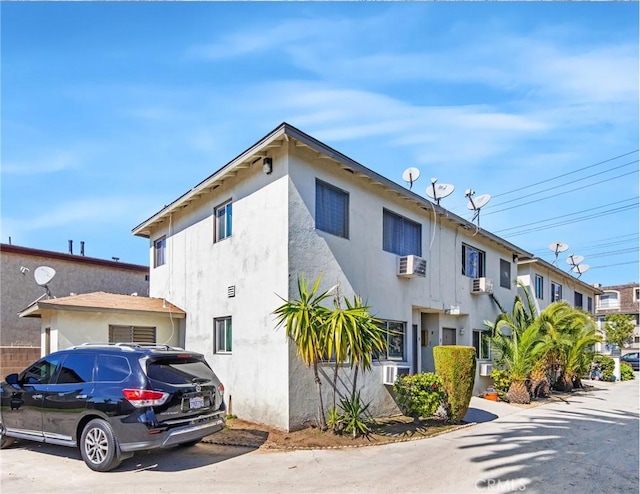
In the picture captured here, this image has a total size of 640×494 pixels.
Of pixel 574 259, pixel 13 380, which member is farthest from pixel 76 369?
pixel 574 259

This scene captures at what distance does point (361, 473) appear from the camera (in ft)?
22.8

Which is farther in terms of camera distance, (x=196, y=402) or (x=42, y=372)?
(x=42, y=372)

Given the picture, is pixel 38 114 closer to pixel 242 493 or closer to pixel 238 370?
pixel 238 370

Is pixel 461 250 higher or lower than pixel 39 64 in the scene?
lower

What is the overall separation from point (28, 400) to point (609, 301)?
52693mm

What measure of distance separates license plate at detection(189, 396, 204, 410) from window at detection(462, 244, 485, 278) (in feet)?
36.5

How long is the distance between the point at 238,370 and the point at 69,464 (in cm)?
420

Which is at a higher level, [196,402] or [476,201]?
[476,201]

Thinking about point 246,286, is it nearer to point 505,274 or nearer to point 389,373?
point 389,373

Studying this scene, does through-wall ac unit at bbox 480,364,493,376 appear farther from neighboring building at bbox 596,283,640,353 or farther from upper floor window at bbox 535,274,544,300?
neighboring building at bbox 596,283,640,353

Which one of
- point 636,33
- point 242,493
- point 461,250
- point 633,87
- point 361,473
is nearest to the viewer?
point 242,493

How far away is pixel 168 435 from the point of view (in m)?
6.64

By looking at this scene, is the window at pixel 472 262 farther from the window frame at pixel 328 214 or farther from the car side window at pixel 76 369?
the car side window at pixel 76 369

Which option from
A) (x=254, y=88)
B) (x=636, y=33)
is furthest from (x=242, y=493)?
(x=636, y=33)
